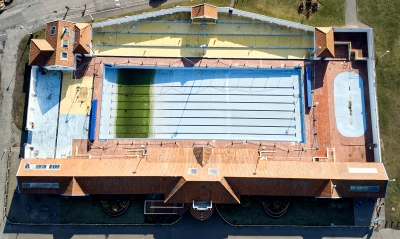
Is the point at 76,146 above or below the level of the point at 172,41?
below

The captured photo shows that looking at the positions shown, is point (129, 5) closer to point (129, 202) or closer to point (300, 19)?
point (300, 19)

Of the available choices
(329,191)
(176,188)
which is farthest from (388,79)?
(176,188)

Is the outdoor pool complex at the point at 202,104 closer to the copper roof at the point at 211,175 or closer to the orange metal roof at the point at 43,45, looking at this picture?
the copper roof at the point at 211,175

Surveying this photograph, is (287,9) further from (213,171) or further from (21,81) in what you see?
(21,81)

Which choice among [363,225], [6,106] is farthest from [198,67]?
[363,225]

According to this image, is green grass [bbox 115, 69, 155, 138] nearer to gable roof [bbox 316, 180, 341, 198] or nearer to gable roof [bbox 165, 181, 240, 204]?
gable roof [bbox 165, 181, 240, 204]

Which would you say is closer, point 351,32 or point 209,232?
point 209,232

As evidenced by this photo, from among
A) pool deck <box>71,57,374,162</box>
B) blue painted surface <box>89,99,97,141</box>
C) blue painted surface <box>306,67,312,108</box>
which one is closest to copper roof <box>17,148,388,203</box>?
Answer: pool deck <box>71,57,374,162</box>
